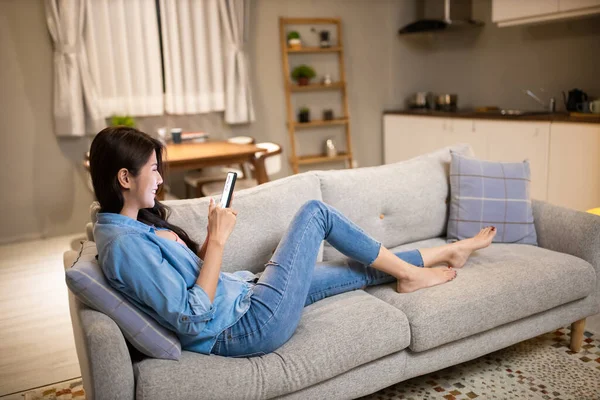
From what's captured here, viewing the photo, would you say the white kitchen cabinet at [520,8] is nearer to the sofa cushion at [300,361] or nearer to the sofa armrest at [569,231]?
the sofa armrest at [569,231]

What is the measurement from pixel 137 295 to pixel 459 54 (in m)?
4.95

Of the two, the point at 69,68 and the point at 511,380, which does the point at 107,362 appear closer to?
the point at 511,380

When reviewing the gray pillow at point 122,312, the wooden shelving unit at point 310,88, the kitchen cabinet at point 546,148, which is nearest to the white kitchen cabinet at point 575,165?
the kitchen cabinet at point 546,148

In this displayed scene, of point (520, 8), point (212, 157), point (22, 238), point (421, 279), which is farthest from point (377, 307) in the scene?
point (22, 238)

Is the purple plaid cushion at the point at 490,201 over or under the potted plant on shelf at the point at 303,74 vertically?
under

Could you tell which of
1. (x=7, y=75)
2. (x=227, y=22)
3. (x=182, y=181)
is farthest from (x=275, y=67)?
(x=7, y=75)

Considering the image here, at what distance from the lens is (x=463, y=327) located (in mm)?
1916

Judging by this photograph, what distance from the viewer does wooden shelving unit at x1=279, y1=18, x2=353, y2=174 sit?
5.30 m

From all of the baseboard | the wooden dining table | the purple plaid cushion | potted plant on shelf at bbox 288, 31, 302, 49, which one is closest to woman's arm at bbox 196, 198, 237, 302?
the purple plaid cushion

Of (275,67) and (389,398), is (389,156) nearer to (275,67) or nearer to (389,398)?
(275,67)

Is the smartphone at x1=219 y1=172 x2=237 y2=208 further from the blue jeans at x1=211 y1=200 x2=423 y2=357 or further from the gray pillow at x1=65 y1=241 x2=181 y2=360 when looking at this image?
Answer: the gray pillow at x1=65 y1=241 x2=181 y2=360

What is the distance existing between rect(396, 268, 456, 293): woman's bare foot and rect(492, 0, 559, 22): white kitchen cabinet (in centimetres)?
307

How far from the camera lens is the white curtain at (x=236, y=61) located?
194 inches

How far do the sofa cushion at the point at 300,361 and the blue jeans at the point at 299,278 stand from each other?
49 millimetres
